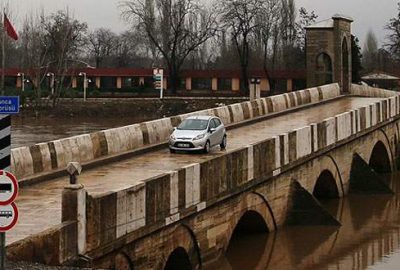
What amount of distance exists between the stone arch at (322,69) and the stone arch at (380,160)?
1019 cm

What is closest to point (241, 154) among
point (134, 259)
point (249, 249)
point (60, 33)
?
point (249, 249)

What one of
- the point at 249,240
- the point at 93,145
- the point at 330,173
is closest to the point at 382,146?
the point at 330,173

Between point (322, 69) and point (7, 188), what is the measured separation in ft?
139

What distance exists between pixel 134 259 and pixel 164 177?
2093mm

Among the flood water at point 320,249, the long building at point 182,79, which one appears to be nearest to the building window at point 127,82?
the long building at point 182,79

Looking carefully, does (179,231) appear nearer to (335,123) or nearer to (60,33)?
(335,123)

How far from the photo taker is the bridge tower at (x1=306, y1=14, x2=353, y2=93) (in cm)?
4925

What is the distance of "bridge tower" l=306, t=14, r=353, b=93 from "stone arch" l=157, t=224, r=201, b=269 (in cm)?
3331

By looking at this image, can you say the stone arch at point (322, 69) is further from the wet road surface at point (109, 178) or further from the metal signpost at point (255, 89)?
the wet road surface at point (109, 178)

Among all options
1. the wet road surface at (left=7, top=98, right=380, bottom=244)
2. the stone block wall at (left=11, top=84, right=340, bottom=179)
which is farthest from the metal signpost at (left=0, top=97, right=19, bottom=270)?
the stone block wall at (left=11, top=84, right=340, bottom=179)

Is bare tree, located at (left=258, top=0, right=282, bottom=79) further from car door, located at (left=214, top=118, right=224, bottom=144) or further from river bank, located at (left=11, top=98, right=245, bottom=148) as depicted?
car door, located at (left=214, top=118, right=224, bottom=144)

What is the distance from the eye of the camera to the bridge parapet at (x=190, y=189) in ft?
45.7

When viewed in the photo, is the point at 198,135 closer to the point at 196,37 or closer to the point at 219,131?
the point at 219,131

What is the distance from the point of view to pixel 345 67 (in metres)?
51.1
